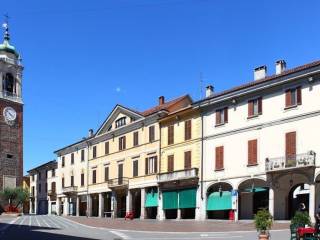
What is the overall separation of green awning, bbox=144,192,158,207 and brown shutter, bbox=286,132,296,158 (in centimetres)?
1833

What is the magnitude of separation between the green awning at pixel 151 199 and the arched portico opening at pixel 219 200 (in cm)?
837

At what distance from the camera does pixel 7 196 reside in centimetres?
7700

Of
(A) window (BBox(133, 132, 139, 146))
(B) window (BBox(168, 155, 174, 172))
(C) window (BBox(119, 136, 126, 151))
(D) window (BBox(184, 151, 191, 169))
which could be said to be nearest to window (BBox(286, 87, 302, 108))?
(D) window (BBox(184, 151, 191, 169))

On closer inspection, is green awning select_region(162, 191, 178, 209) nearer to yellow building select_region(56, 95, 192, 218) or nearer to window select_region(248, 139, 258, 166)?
yellow building select_region(56, 95, 192, 218)

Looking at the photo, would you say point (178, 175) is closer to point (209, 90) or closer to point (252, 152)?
point (209, 90)

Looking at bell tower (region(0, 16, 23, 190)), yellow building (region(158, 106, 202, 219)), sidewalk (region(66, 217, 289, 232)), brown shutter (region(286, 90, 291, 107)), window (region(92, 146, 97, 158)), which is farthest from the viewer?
bell tower (region(0, 16, 23, 190))

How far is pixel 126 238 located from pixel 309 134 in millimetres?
16797

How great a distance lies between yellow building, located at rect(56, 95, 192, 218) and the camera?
56.0 m

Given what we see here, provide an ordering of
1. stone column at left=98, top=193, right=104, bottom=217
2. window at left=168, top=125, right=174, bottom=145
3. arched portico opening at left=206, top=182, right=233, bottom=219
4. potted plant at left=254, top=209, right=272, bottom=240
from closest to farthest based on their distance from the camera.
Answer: potted plant at left=254, top=209, right=272, bottom=240
arched portico opening at left=206, top=182, right=233, bottom=219
window at left=168, top=125, right=174, bottom=145
stone column at left=98, top=193, right=104, bottom=217

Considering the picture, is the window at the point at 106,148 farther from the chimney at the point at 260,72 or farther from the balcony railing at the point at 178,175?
the chimney at the point at 260,72

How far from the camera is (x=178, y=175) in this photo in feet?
165

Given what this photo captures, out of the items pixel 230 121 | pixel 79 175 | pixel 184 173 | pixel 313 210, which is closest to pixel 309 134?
pixel 313 210

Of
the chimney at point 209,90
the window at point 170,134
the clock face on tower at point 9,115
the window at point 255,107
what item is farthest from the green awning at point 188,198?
the clock face on tower at point 9,115

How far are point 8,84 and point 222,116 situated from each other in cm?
4782
